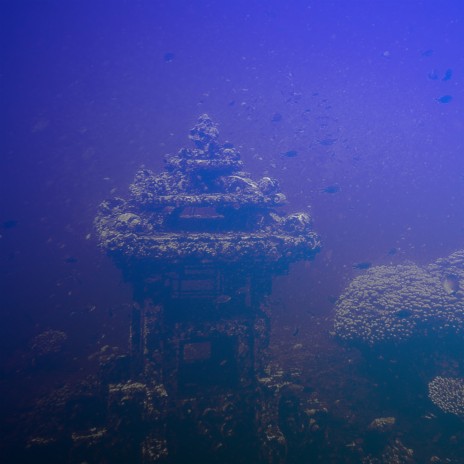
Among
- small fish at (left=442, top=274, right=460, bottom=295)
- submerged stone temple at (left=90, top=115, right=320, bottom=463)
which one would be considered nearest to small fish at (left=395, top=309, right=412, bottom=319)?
small fish at (left=442, top=274, right=460, bottom=295)

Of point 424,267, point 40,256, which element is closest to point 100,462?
point 40,256

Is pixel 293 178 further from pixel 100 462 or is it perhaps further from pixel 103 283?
pixel 100 462

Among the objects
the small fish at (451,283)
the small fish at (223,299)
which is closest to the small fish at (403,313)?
the small fish at (451,283)

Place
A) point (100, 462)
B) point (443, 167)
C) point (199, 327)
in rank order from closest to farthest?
point (100, 462), point (199, 327), point (443, 167)

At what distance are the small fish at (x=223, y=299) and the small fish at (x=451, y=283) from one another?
8.53 meters

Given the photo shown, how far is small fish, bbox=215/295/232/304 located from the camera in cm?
920

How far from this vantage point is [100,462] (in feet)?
24.0

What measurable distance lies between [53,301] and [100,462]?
290 inches

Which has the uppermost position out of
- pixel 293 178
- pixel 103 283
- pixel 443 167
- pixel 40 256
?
pixel 443 167

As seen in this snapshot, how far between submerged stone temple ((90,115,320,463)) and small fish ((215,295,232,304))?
0.04m

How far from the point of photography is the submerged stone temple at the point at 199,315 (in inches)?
304

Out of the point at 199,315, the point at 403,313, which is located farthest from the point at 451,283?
the point at 199,315

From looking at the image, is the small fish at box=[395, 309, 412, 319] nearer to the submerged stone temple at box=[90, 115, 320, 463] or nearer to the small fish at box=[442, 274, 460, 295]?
the small fish at box=[442, 274, 460, 295]

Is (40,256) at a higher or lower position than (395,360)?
higher
